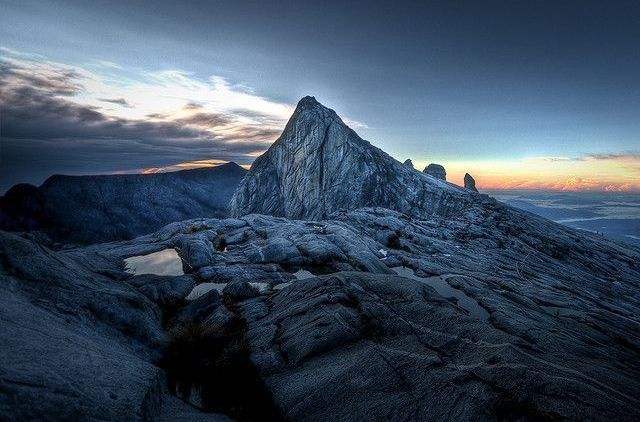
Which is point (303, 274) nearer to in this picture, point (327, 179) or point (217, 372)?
point (217, 372)

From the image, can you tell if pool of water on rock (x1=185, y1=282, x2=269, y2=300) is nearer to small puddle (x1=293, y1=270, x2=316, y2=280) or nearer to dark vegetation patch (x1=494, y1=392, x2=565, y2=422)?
small puddle (x1=293, y1=270, x2=316, y2=280)

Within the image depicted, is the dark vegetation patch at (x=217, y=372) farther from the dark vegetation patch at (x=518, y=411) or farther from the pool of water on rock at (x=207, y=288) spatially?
the dark vegetation patch at (x=518, y=411)

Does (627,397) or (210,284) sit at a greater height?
(627,397)

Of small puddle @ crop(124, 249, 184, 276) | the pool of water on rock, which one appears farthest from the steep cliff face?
the pool of water on rock

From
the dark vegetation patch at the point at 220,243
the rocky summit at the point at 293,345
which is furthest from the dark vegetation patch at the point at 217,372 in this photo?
the dark vegetation patch at the point at 220,243

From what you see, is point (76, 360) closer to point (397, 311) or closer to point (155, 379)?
point (155, 379)

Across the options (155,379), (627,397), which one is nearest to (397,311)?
(627,397)

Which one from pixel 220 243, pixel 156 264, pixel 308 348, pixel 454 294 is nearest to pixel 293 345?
pixel 308 348
